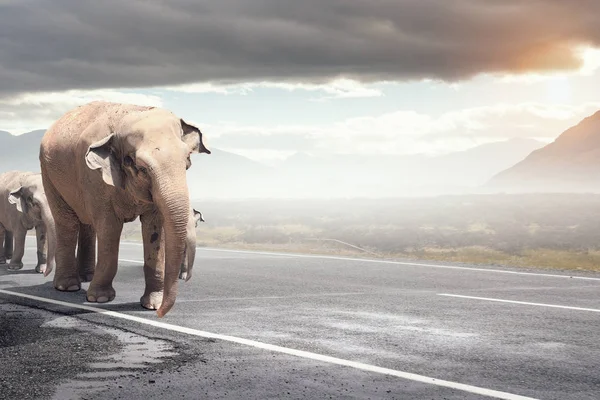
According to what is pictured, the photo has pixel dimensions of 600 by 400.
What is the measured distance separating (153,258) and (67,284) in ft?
7.31

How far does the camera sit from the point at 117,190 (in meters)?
9.91

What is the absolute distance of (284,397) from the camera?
5727 millimetres

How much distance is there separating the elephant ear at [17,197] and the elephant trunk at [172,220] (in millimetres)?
6816

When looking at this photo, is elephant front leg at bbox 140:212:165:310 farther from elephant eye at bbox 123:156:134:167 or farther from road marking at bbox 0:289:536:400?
elephant eye at bbox 123:156:134:167

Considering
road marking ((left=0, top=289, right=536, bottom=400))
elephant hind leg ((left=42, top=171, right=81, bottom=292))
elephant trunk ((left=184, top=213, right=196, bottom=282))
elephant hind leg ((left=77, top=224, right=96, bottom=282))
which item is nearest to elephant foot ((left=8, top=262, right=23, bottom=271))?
elephant hind leg ((left=77, top=224, right=96, bottom=282))

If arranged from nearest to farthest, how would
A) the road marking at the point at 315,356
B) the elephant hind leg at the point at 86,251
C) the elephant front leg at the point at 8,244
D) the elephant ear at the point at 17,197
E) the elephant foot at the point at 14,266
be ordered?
the road marking at the point at 315,356 < the elephant hind leg at the point at 86,251 < the elephant ear at the point at 17,197 < the elephant foot at the point at 14,266 < the elephant front leg at the point at 8,244

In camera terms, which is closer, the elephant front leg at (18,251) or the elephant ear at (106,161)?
the elephant ear at (106,161)

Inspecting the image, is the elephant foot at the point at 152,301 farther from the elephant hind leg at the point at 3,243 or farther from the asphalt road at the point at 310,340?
the elephant hind leg at the point at 3,243

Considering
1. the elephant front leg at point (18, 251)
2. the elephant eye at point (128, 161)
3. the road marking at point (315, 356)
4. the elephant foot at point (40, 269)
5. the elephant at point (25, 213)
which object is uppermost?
the elephant eye at point (128, 161)

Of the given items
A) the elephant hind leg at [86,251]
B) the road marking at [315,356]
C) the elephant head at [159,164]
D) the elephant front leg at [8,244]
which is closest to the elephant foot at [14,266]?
the elephant front leg at [8,244]

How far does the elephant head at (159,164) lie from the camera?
8875 millimetres

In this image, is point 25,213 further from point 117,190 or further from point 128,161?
point 128,161

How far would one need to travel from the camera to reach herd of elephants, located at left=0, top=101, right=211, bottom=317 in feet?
29.3

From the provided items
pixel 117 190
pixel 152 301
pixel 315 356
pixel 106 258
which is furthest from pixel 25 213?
pixel 315 356
